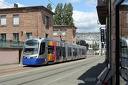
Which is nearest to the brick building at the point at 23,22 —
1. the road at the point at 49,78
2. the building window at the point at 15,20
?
the building window at the point at 15,20

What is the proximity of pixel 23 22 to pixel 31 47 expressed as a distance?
878 inches

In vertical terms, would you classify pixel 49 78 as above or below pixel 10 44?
below

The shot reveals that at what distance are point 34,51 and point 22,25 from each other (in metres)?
22.7

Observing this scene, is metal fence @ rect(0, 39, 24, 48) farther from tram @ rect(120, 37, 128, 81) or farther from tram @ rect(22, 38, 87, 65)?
tram @ rect(120, 37, 128, 81)

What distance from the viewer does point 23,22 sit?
52.9 m

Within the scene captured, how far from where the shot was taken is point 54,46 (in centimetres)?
3628

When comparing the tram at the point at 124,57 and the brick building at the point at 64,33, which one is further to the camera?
the brick building at the point at 64,33

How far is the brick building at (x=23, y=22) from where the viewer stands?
5172 cm

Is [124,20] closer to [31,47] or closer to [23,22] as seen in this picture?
[31,47]

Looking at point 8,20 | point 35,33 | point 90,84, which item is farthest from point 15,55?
point 90,84

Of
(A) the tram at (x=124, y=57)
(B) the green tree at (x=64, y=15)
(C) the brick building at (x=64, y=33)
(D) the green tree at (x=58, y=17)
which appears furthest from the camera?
(D) the green tree at (x=58, y=17)

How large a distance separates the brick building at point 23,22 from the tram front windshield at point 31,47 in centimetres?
1935

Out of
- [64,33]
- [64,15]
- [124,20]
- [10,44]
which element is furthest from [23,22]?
[124,20]

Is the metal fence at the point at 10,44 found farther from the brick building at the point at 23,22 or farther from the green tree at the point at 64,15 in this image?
the green tree at the point at 64,15
